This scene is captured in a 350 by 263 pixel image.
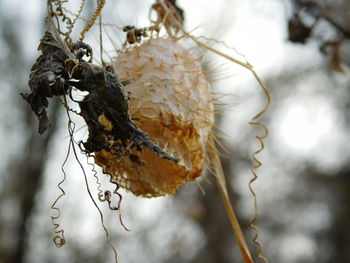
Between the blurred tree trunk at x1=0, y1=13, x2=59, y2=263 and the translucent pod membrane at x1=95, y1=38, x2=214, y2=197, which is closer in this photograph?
the translucent pod membrane at x1=95, y1=38, x2=214, y2=197

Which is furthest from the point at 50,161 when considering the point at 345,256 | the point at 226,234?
the point at 345,256

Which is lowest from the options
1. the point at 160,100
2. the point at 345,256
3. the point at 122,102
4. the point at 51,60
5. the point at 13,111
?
the point at 345,256

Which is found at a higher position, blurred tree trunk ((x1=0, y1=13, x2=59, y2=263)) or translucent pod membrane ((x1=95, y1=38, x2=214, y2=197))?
translucent pod membrane ((x1=95, y1=38, x2=214, y2=197))

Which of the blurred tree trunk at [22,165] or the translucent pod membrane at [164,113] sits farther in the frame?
the blurred tree trunk at [22,165]

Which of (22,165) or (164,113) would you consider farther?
(22,165)

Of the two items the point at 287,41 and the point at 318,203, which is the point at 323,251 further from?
the point at 287,41

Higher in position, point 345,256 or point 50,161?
point 50,161

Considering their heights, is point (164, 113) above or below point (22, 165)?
above

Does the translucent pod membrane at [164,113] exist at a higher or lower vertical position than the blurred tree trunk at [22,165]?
higher
